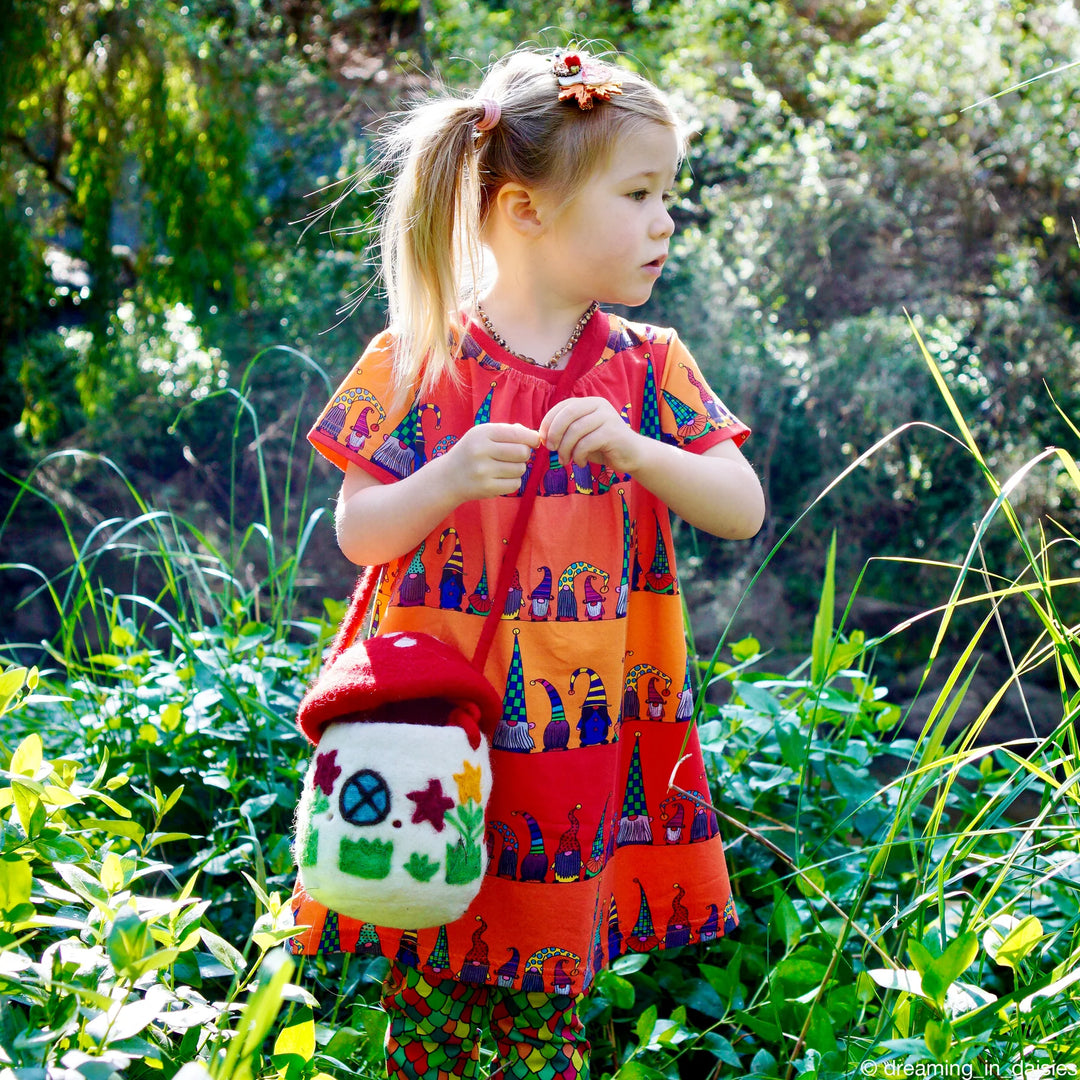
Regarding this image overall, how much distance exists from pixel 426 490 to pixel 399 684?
9.7 inches

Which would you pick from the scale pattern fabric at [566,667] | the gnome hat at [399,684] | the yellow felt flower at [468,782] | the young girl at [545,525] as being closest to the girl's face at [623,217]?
the young girl at [545,525]

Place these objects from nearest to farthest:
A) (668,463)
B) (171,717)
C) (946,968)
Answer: (946,968), (668,463), (171,717)

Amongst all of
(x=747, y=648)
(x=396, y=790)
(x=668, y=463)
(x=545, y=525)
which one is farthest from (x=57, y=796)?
(x=747, y=648)

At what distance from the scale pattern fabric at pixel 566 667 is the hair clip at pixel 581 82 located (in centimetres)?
28

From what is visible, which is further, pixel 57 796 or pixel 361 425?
pixel 361 425

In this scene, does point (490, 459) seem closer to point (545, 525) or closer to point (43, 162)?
point (545, 525)

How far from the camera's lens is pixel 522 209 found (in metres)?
1.41

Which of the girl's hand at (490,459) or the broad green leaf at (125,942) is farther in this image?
the girl's hand at (490,459)

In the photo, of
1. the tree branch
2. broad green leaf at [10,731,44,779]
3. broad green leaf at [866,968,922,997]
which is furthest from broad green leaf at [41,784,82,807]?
the tree branch

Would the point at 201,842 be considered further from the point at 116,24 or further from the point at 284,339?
the point at 116,24

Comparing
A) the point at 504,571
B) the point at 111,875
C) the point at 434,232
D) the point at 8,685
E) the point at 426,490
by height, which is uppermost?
the point at 434,232

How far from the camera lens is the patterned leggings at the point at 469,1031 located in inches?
53.2

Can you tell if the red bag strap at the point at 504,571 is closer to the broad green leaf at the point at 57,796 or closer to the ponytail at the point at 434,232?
the ponytail at the point at 434,232

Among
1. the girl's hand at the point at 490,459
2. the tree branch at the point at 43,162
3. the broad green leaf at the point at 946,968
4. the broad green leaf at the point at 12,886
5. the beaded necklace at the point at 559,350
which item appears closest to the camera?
the broad green leaf at the point at 12,886
